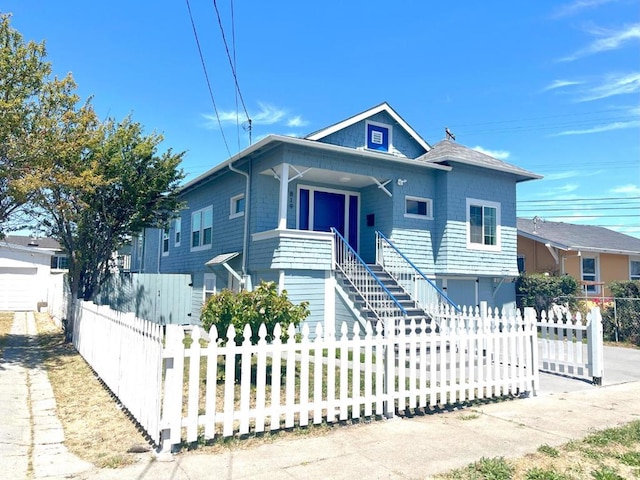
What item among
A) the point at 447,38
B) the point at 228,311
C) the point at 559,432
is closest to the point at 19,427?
the point at 228,311

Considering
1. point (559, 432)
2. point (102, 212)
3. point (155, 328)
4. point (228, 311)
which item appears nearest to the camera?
point (155, 328)

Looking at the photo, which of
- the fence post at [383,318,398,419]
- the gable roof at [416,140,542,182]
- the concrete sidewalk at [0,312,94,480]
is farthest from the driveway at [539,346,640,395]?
the concrete sidewalk at [0,312,94,480]

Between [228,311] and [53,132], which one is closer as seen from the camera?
[228,311]

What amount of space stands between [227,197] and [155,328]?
10.5m

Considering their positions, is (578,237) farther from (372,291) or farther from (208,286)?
(208,286)

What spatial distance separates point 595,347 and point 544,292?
10.2 meters

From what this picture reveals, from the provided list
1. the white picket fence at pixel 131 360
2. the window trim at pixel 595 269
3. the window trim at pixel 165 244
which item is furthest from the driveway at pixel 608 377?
the window trim at pixel 165 244

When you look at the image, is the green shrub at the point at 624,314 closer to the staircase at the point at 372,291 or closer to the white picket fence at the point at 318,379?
the staircase at the point at 372,291

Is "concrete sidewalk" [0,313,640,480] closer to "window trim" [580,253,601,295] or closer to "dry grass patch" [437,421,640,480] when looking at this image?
"dry grass patch" [437,421,640,480]

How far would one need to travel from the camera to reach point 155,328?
189 inches

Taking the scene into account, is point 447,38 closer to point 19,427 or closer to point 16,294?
point 19,427

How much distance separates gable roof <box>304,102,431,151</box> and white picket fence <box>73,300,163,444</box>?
24.5ft

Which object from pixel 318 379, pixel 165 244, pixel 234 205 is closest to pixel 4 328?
pixel 165 244

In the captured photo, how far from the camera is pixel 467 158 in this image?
14477mm
